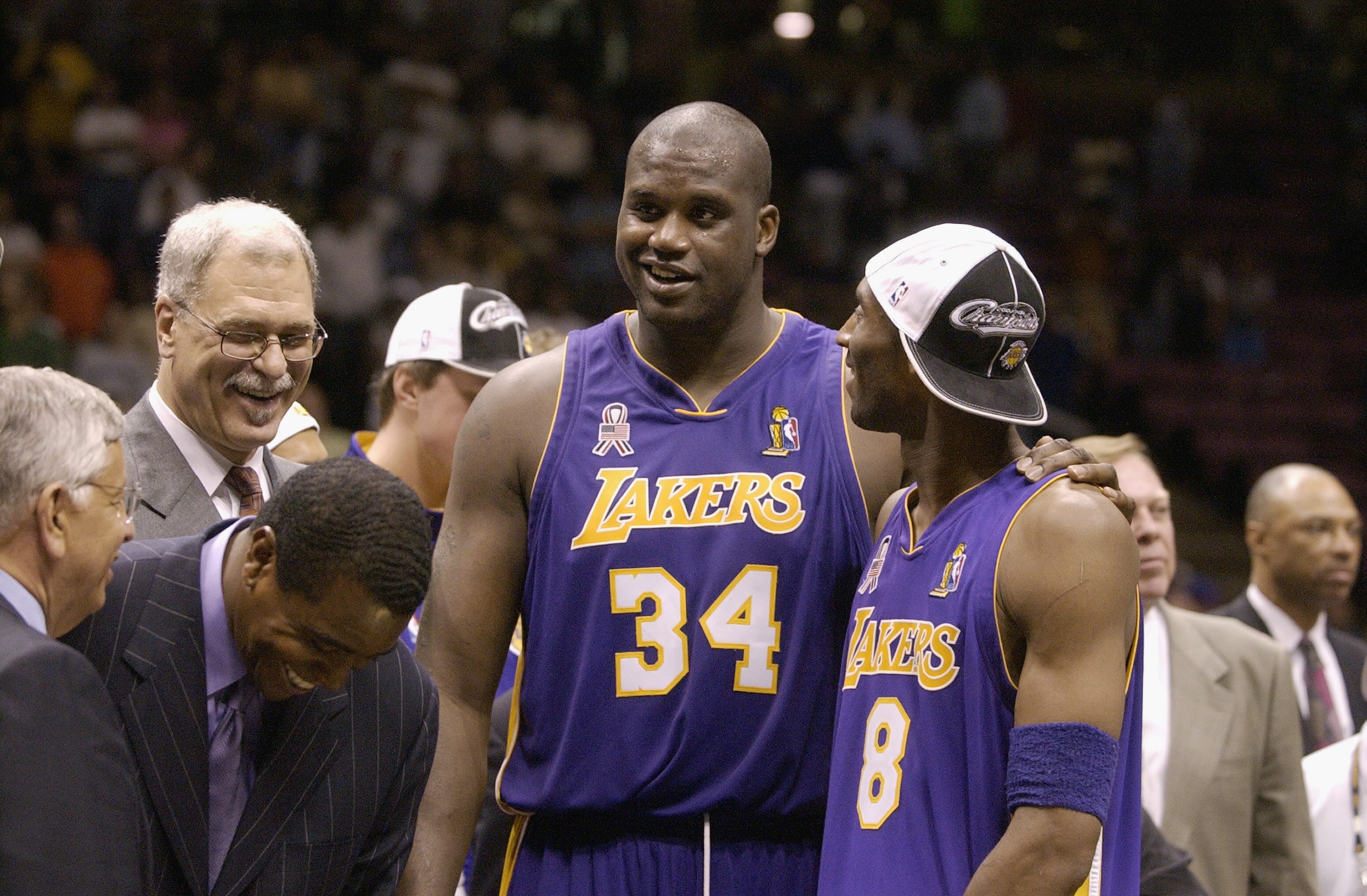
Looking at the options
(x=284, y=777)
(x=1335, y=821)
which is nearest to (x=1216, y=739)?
(x=1335, y=821)

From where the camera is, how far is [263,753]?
2430mm

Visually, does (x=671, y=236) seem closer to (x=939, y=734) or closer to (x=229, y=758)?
(x=939, y=734)

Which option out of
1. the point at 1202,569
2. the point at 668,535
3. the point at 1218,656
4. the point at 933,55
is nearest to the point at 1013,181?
the point at 933,55

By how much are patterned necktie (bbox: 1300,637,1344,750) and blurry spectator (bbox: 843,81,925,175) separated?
288 inches

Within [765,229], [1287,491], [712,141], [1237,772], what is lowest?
[1237,772]

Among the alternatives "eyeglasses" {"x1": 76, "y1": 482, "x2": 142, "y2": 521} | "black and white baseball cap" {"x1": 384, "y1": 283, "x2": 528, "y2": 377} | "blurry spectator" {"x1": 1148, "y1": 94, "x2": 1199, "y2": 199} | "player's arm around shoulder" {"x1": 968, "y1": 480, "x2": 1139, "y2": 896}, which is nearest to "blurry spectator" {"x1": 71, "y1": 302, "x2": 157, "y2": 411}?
"black and white baseball cap" {"x1": 384, "y1": 283, "x2": 528, "y2": 377}

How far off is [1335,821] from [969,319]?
2.51 meters

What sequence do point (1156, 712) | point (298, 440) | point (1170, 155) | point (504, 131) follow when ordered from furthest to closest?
point (1170, 155) < point (504, 131) < point (1156, 712) < point (298, 440)

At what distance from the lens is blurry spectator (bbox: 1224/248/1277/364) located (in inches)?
494

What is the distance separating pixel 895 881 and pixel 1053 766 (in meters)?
0.35

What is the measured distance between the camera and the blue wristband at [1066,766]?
2.31 m

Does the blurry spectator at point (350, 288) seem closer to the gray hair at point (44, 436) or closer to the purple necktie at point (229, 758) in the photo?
the purple necktie at point (229, 758)

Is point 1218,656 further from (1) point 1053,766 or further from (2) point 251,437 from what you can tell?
(2) point 251,437

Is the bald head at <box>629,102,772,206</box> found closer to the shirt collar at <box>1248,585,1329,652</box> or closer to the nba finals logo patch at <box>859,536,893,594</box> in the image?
the nba finals logo patch at <box>859,536,893,594</box>
